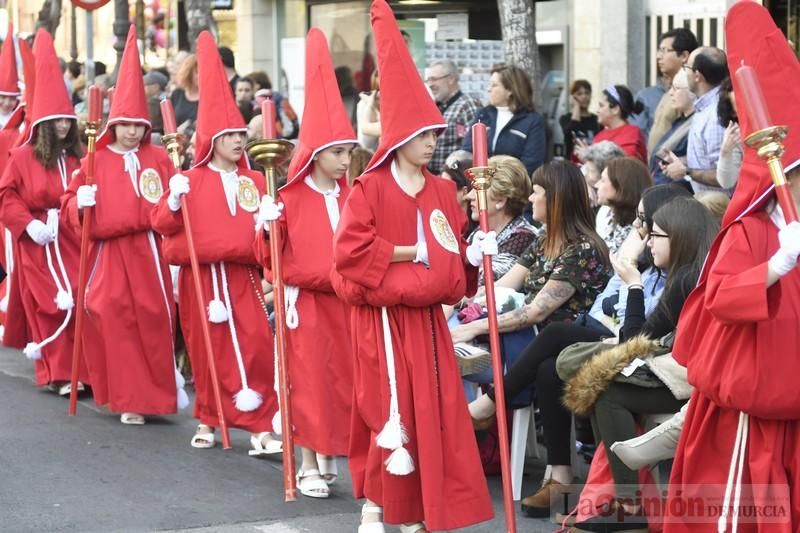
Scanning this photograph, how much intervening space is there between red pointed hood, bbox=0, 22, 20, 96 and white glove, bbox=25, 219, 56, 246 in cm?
232

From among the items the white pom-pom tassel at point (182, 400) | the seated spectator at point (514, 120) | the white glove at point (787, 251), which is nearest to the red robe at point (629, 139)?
the seated spectator at point (514, 120)

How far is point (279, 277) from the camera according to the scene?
22.7 feet

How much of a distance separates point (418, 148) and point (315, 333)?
1.34 metres

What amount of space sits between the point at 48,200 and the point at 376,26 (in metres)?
4.15

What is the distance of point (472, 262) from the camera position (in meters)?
6.31

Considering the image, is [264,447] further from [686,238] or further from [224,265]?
[686,238]

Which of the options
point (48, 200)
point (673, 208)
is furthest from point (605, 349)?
point (48, 200)

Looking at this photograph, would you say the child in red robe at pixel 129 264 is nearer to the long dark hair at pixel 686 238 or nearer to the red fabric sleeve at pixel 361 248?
the red fabric sleeve at pixel 361 248

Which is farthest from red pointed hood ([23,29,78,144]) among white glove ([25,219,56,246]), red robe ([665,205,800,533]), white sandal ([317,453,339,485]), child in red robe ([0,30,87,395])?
red robe ([665,205,800,533])

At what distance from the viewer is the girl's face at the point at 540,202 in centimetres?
743

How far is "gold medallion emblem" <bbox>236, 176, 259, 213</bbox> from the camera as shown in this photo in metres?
8.25

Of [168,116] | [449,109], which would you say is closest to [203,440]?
[168,116]

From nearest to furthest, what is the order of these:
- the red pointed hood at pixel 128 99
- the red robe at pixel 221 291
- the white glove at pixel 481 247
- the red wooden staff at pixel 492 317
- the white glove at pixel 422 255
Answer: the red wooden staff at pixel 492 317 → the white glove at pixel 481 247 → the white glove at pixel 422 255 → the red robe at pixel 221 291 → the red pointed hood at pixel 128 99

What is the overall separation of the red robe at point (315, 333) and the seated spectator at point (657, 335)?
1.43m
